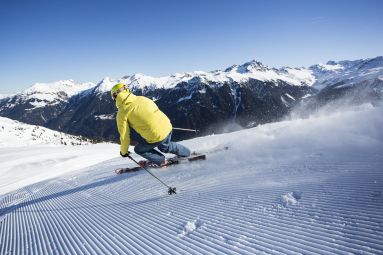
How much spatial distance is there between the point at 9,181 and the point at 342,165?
1576 cm

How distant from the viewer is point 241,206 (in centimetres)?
550

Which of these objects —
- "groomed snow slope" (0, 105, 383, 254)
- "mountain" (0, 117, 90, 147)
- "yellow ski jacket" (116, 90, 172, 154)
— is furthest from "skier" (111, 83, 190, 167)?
"mountain" (0, 117, 90, 147)

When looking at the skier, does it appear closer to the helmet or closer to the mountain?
the helmet

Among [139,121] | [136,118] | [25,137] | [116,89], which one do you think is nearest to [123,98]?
[116,89]

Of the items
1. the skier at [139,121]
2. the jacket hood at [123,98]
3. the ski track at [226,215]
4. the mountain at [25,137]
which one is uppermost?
the jacket hood at [123,98]

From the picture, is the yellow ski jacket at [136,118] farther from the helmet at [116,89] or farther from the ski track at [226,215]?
the ski track at [226,215]

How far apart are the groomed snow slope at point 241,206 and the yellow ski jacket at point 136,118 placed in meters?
1.46

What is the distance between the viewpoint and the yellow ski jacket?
25.1 feet

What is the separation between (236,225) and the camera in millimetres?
4801

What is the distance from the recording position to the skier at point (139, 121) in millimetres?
7668

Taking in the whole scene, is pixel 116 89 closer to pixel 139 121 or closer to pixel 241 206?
pixel 139 121

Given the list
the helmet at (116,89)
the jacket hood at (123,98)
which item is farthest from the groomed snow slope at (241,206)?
the helmet at (116,89)

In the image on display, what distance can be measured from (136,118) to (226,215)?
3683 millimetres

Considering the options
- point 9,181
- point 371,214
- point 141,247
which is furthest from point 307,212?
point 9,181
